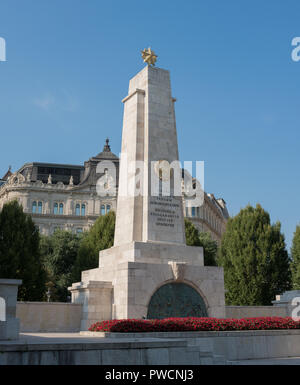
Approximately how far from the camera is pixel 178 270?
18.9 meters

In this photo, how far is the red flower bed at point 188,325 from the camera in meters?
14.4

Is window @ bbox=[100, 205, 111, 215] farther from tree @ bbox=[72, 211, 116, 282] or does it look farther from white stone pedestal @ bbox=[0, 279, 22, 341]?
white stone pedestal @ bbox=[0, 279, 22, 341]

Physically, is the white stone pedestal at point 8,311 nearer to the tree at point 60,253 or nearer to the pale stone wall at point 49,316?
the pale stone wall at point 49,316

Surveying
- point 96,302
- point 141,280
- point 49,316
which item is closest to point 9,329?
point 141,280

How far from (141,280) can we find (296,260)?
22577 mm

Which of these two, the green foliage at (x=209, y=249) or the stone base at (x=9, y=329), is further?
the green foliage at (x=209, y=249)

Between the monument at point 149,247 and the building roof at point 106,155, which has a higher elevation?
the building roof at point 106,155

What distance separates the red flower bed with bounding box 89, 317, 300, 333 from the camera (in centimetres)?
1439

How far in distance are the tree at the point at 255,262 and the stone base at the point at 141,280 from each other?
672 inches

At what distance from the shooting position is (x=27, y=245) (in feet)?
116

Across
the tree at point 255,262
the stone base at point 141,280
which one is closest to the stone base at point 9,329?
the stone base at point 141,280

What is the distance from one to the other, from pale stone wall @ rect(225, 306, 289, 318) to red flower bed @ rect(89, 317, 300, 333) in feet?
17.0

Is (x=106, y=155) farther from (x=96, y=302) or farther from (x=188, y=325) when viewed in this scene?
(x=188, y=325)
